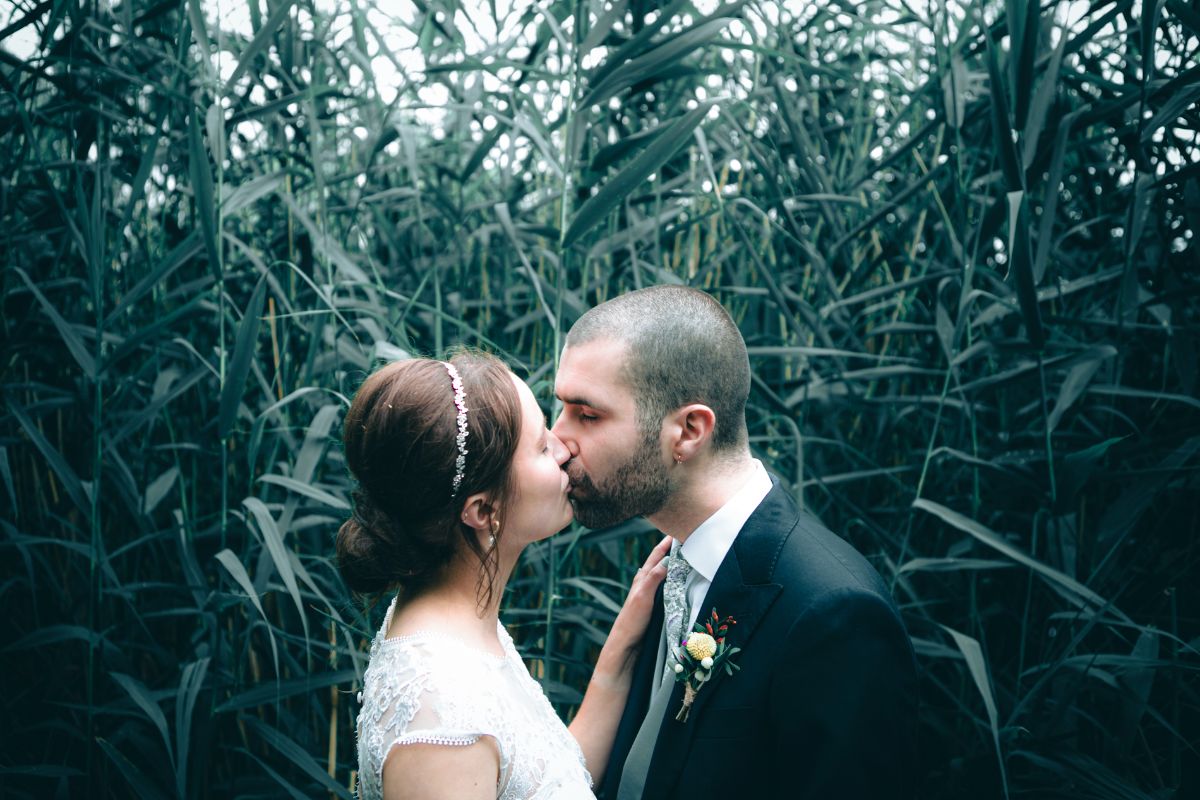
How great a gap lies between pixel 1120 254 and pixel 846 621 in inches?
62.5

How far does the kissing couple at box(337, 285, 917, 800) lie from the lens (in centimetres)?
148

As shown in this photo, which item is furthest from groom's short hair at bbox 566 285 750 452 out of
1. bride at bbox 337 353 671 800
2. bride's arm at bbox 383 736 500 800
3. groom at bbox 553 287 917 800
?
bride's arm at bbox 383 736 500 800

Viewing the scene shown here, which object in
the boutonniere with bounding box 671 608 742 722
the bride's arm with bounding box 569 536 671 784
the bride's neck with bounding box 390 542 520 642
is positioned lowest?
the bride's arm with bounding box 569 536 671 784

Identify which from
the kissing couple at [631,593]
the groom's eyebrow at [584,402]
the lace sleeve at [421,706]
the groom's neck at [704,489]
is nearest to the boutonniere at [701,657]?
the kissing couple at [631,593]

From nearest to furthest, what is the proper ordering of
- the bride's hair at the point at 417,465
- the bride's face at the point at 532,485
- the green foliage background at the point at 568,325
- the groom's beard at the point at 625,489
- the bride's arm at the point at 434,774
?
1. the bride's arm at the point at 434,774
2. the bride's hair at the point at 417,465
3. the bride's face at the point at 532,485
4. the groom's beard at the point at 625,489
5. the green foliage background at the point at 568,325

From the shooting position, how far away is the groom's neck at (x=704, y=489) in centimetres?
186

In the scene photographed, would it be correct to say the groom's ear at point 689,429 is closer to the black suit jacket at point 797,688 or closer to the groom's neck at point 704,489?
the groom's neck at point 704,489

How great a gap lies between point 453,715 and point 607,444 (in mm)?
627

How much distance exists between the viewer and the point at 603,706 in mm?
2031

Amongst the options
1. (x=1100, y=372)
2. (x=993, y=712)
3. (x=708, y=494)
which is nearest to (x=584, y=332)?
(x=708, y=494)

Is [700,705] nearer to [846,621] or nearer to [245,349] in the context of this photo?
[846,621]

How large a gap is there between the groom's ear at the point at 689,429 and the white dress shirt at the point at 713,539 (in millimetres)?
140

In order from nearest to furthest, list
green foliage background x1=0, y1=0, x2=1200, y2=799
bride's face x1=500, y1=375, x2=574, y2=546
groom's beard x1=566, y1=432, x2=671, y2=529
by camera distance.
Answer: bride's face x1=500, y1=375, x2=574, y2=546
groom's beard x1=566, y1=432, x2=671, y2=529
green foliage background x1=0, y1=0, x2=1200, y2=799

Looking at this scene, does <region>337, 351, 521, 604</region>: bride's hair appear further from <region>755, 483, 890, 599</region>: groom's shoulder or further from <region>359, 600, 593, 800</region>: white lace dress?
<region>755, 483, 890, 599</region>: groom's shoulder
